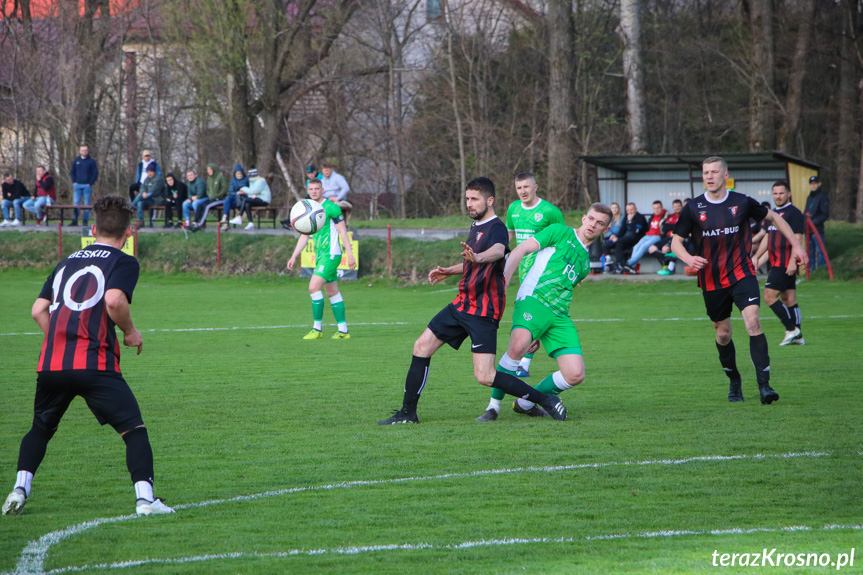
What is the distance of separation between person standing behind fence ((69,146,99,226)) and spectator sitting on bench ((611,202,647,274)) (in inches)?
570

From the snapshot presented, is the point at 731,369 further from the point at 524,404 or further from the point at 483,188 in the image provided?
the point at 483,188

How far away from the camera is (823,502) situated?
5012 mm

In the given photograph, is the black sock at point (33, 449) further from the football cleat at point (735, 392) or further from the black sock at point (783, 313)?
the black sock at point (783, 313)

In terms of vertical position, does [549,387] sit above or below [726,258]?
below

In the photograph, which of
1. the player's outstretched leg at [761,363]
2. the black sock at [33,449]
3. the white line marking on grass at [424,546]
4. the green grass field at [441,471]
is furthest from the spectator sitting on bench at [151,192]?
the white line marking on grass at [424,546]

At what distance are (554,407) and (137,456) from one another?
3.45 m

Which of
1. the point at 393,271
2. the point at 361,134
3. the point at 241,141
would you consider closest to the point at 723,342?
the point at 393,271

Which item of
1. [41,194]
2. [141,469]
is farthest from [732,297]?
[41,194]

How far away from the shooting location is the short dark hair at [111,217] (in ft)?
16.0

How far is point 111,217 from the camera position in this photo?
16.0 feet

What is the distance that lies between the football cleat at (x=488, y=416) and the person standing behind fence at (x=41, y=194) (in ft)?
75.2

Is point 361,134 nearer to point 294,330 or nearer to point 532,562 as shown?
point 294,330

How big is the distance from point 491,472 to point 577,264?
7.63 ft

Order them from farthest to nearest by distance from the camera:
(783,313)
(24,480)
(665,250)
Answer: (665,250), (783,313), (24,480)
